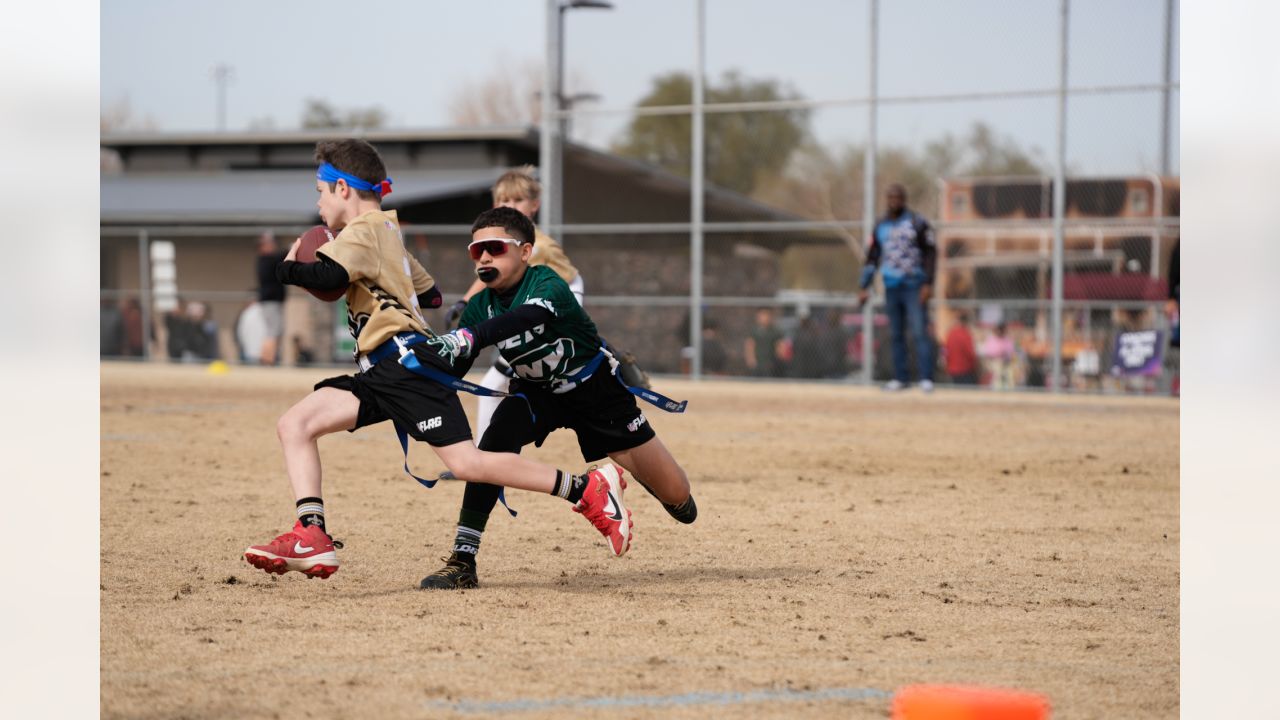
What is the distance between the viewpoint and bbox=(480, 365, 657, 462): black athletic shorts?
5918mm

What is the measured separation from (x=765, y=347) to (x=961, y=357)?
2695mm

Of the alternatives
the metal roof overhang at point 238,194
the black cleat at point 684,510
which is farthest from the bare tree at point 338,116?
the black cleat at point 684,510

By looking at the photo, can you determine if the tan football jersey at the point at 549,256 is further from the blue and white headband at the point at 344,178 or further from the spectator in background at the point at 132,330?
the spectator in background at the point at 132,330

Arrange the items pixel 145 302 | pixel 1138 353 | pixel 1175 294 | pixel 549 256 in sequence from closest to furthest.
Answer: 1. pixel 549 256
2. pixel 1175 294
3. pixel 1138 353
4. pixel 145 302

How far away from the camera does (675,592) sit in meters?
5.68

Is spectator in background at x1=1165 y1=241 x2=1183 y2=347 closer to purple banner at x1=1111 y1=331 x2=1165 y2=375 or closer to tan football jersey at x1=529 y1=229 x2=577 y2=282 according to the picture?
purple banner at x1=1111 y1=331 x2=1165 y2=375

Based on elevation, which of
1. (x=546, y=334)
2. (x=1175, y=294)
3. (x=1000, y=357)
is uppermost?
(x=1175, y=294)

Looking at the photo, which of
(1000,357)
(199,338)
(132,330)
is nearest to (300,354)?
(199,338)

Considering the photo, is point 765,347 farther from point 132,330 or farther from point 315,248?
point 315,248

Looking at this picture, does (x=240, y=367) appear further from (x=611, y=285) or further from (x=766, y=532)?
(x=766, y=532)

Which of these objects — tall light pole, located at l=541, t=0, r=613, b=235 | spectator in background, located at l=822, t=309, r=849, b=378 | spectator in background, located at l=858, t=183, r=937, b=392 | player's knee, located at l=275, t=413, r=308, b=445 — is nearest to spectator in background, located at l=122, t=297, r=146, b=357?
tall light pole, located at l=541, t=0, r=613, b=235

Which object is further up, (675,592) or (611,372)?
(611,372)

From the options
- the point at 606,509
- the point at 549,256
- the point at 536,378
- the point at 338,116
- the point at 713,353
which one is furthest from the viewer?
the point at 338,116
